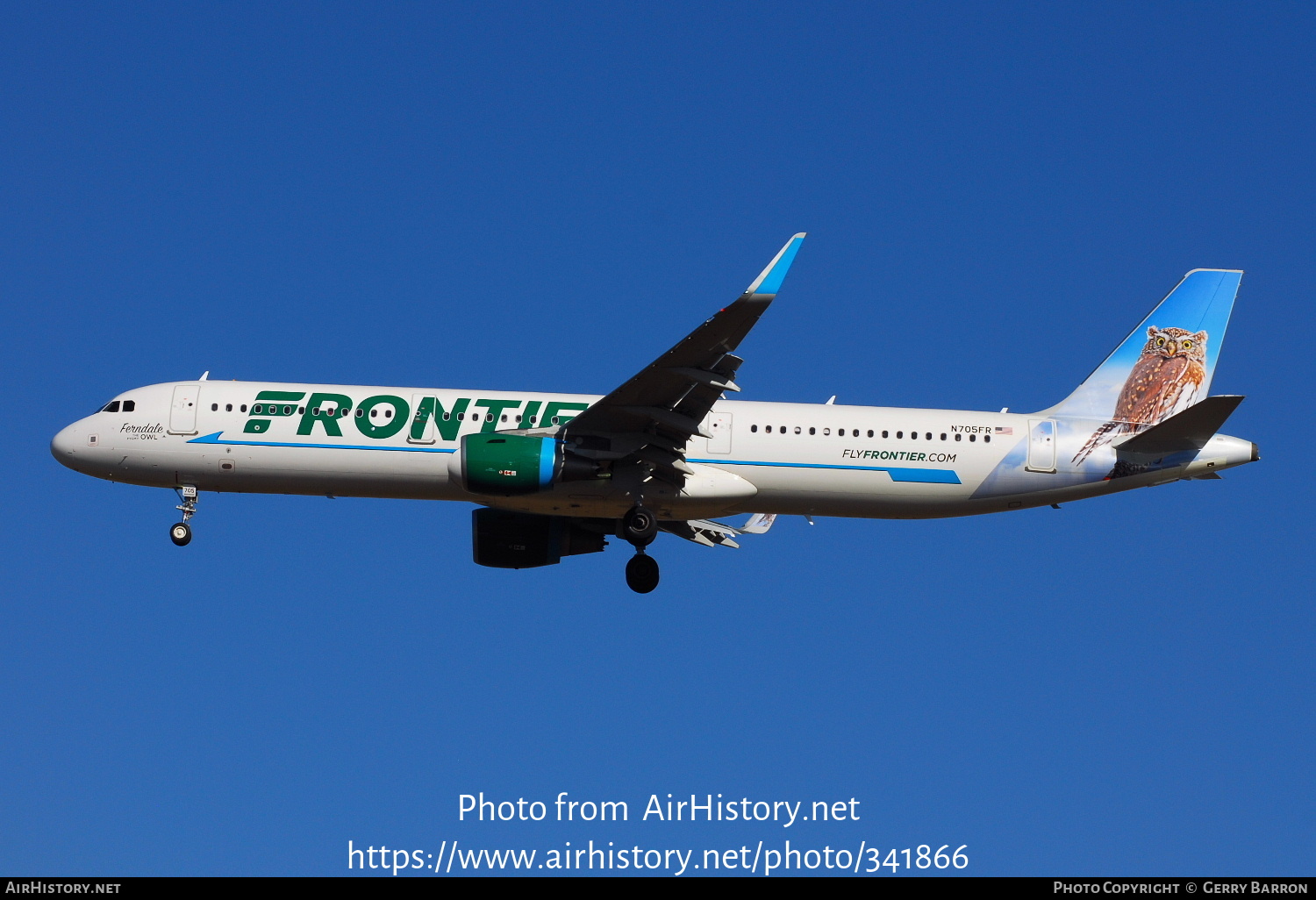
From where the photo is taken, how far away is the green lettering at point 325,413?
3447 centimetres

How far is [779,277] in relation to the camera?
96.7 ft

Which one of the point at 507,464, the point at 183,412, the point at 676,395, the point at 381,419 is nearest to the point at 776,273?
the point at 676,395

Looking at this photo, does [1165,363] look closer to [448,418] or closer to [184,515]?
[448,418]

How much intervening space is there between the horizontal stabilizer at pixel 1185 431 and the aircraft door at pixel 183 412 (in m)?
22.2

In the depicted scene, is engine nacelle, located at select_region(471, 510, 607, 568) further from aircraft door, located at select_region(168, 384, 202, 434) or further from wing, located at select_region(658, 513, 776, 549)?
aircraft door, located at select_region(168, 384, 202, 434)

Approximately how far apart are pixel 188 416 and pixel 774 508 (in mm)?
14296

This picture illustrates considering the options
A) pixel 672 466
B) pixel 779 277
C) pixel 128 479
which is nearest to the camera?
pixel 779 277

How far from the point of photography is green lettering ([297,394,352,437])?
1357 inches

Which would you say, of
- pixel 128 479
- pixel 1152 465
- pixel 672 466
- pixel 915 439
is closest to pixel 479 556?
pixel 672 466

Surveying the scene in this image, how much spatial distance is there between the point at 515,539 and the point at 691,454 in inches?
221

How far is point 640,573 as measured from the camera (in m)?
35.0

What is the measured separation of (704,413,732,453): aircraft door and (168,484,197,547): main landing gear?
41.6ft

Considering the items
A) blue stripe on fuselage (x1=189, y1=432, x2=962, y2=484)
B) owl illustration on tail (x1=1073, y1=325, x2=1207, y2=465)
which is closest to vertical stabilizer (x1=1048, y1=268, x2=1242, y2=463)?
owl illustration on tail (x1=1073, y1=325, x2=1207, y2=465)

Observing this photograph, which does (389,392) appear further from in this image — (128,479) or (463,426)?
(128,479)
